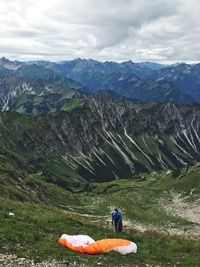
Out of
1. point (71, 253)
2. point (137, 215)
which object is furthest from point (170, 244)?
point (137, 215)

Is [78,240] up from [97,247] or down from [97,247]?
up

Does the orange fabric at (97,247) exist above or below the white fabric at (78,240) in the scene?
below

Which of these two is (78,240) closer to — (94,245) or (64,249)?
(64,249)

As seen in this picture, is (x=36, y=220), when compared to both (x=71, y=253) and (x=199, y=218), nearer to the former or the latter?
(x=71, y=253)

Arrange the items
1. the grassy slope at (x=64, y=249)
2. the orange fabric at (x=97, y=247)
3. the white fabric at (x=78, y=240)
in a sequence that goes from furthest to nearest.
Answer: the white fabric at (x=78, y=240) < the orange fabric at (x=97, y=247) < the grassy slope at (x=64, y=249)

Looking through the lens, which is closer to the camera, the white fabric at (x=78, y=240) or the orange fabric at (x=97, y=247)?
the orange fabric at (x=97, y=247)

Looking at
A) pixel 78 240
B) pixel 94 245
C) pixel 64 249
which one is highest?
pixel 78 240

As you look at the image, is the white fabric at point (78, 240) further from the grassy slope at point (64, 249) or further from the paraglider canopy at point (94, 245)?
the grassy slope at point (64, 249)

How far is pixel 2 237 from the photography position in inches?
1409

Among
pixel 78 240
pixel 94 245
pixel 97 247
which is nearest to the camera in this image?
pixel 97 247

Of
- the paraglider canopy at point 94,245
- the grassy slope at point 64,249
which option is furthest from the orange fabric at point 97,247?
the grassy slope at point 64,249

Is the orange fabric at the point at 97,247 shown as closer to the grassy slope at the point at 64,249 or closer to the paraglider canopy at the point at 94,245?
the paraglider canopy at the point at 94,245

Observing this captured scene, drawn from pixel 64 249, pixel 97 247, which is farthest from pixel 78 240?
pixel 97 247

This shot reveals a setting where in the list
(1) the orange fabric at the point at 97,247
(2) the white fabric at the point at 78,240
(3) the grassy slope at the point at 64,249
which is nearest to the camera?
(3) the grassy slope at the point at 64,249
